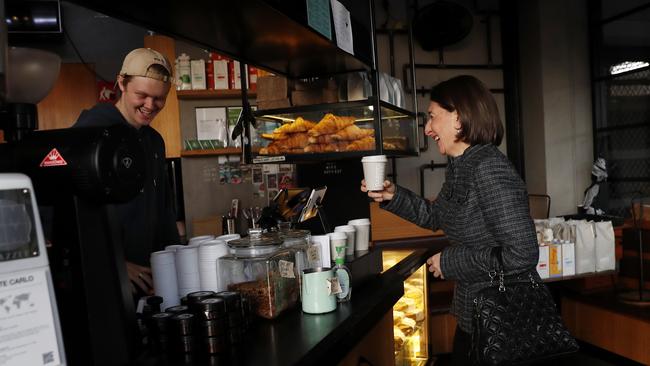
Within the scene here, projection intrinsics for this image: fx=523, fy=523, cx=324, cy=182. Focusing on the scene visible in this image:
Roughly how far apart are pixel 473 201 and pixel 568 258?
170 cm

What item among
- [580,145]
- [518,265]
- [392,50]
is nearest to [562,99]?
[580,145]

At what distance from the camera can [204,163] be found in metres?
4.86

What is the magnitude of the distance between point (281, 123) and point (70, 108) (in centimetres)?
303

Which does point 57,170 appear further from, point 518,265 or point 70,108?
point 70,108

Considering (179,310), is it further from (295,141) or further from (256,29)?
(295,141)

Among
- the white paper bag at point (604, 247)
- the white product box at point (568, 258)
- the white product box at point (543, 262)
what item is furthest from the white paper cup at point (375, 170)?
the white paper bag at point (604, 247)

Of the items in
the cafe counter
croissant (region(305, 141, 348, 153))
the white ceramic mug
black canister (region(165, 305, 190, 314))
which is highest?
croissant (region(305, 141, 348, 153))

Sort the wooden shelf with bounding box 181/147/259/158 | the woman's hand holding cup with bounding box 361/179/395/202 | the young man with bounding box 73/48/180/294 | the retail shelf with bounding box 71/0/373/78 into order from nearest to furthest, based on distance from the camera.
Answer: the retail shelf with bounding box 71/0/373/78
the young man with bounding box 73/48/180/294
the woman's hand holding cup with bounding box 361/179/395/202
the wooden shelf with bounding box 181/147/259/158

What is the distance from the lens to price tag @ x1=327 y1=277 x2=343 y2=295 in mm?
1609

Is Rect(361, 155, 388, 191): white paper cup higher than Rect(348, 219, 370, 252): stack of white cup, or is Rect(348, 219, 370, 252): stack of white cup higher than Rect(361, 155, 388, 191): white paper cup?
Rect(361, 155, 388, 191): white paper cup

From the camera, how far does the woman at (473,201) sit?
1.83 meters

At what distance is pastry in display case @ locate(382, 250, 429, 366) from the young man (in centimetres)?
121

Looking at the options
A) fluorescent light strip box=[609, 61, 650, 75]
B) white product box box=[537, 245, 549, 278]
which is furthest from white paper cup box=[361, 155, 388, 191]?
fluorescent light strip box=[609, 61, 650, 75]

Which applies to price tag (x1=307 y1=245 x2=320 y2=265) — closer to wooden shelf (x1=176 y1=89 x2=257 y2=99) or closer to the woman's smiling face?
the woman's smiling face
